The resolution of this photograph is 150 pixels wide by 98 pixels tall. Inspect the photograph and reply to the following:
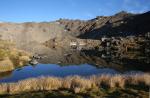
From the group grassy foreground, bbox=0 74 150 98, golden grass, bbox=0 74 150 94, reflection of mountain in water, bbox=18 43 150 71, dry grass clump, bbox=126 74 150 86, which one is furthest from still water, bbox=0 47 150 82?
dry grass clump, bbox=126 74 150 86

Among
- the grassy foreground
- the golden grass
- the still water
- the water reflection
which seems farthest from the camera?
the water reflection

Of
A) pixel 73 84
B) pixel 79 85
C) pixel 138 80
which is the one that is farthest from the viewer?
pixel 73 84

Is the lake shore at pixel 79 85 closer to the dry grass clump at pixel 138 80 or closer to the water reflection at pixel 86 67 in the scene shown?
the dry grass clump at pixel 138 80

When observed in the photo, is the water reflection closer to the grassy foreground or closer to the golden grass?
the golden grass

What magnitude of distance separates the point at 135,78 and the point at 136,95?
5.01 meters

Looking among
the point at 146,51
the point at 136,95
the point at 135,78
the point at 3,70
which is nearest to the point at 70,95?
the point at 136,95

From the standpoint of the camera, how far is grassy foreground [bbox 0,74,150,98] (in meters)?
20.0

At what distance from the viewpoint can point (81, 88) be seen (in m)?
22.0

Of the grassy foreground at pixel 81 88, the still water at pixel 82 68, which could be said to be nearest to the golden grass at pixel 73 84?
the grassy foreground at pixel 81 88

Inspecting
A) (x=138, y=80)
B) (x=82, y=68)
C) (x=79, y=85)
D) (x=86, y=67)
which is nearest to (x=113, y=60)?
(x=86, y=67)

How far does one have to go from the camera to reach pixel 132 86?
22.4 m

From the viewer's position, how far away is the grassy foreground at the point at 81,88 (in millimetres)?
19984

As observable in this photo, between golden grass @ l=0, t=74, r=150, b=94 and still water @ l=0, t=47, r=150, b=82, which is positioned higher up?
golden grass @ l=0, t=74, r=150, b=94

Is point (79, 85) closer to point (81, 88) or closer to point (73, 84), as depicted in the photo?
point (73, 84)
